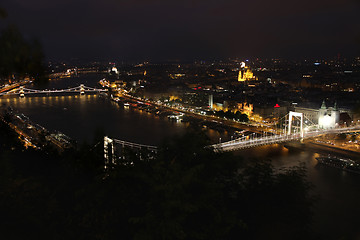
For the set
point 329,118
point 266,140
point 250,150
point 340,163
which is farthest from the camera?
point 329,118

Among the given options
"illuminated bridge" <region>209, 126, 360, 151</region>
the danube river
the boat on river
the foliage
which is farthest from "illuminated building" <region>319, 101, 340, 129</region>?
the foliage

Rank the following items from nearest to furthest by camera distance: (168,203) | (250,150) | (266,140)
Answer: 1. (168,203)
2. (250,150)
3. (266,140)

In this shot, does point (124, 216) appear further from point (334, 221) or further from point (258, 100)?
point (258, 100)

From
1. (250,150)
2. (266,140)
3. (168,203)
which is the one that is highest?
(168,203)

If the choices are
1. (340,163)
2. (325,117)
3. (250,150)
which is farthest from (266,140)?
(325,117)

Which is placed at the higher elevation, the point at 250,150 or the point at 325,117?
the point at 325,117

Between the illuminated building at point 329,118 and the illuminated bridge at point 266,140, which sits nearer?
the illuminated bridge at point 266,140

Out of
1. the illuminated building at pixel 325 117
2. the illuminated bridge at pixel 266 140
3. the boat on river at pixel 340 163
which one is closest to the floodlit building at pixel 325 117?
the illuminated building at pixel 325 117

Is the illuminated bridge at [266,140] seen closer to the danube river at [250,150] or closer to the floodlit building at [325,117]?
the danube river at [250,150]

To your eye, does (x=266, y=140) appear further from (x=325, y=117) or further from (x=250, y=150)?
(x=325, y=117)

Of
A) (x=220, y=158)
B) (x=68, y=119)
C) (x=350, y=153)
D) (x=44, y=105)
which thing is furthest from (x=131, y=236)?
(x=44, y=105)
